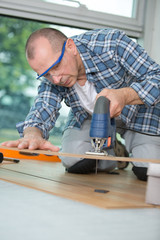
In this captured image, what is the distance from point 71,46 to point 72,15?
1923 millimetres

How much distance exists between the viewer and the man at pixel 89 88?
2.03 metres

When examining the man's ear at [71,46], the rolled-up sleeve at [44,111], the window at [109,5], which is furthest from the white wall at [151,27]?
the man's ear at [71,46]

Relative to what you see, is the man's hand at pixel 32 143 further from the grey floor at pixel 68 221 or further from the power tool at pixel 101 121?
the grey floor at pixel 68 221

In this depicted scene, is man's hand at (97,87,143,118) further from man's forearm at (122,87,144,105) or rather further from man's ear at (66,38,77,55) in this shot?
man's ear at (66,38,77,55)

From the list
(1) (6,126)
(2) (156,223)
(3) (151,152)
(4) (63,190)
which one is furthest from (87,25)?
(2) (156,223)

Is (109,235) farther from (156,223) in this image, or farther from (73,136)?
(73,136)

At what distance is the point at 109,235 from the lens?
3.04 feet

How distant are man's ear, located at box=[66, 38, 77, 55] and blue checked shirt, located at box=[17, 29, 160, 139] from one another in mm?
47

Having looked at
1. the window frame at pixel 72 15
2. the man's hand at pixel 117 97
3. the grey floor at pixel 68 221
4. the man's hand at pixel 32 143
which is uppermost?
the window frame at pixel 72 15

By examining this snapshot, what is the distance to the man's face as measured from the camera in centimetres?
203

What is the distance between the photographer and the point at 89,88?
7.92 ft

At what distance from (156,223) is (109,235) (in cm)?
21

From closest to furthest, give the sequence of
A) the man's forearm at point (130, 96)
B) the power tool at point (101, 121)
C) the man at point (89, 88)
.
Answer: the power tool at point (101, 121) < the man's forearm at point (130, 96) < the man at point (89, 88)

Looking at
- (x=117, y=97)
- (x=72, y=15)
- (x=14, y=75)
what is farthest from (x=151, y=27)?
(x=117, y=97)
